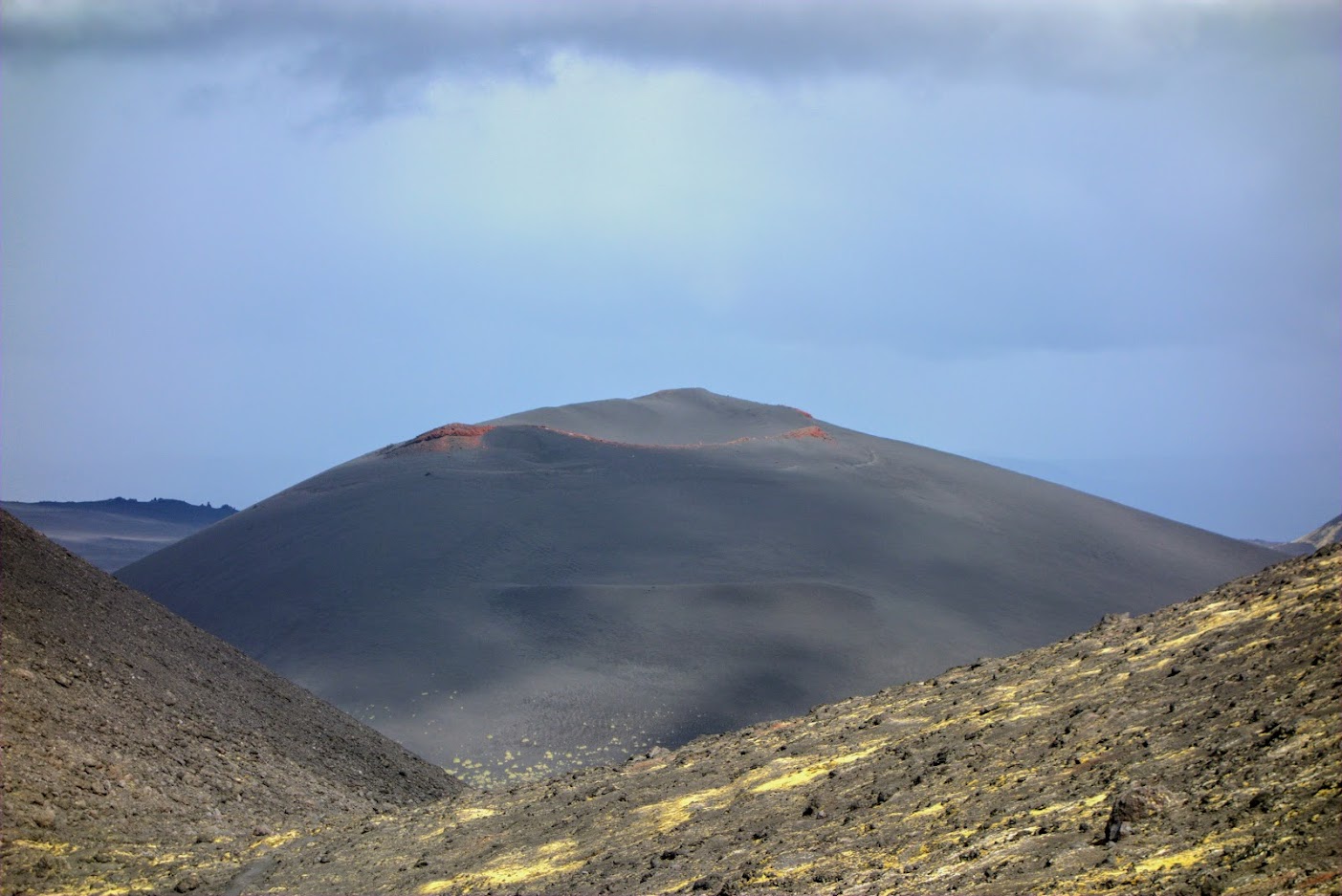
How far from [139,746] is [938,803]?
964 centimetres

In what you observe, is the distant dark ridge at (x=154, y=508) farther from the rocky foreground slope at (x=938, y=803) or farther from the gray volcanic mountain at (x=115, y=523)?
the rocky foreground slope at (x=938, y=803)

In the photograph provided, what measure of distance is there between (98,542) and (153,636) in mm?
45864

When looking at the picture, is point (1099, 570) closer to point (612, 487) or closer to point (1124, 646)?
point (612, 487)

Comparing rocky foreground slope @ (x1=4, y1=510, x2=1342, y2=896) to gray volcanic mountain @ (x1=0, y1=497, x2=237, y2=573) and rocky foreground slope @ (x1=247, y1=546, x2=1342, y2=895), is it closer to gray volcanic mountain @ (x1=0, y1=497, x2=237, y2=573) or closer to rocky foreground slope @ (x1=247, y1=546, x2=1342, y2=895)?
rocky foreground slope @ (x1=247, y1=546, x2=1342, y2=895)

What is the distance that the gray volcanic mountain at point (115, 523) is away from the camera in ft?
184

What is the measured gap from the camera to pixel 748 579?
28547 millimetres

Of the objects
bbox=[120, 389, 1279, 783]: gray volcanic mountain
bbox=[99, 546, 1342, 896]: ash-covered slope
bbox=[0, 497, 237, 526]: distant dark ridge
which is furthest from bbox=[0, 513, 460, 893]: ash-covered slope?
bbox=[0, 497, 237, 526]: distant dark ridge

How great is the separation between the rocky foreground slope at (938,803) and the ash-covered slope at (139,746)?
0.24ft

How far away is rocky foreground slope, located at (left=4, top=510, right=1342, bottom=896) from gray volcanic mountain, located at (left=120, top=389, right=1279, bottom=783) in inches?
356

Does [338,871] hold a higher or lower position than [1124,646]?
lower

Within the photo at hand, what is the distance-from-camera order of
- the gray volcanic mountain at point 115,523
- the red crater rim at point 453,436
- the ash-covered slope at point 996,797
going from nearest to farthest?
the ash-covered slope at point 996,797 < the red crater rim at point 453,436 < the gray volcanic mountain at point 115,523

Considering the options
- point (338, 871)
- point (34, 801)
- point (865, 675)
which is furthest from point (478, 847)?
point (865, 675)

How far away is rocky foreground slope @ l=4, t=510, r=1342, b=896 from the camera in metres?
6.60

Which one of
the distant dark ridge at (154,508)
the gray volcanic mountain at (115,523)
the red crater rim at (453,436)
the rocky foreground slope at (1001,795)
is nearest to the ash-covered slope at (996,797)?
the rocky foreground slope at (1001,795)
